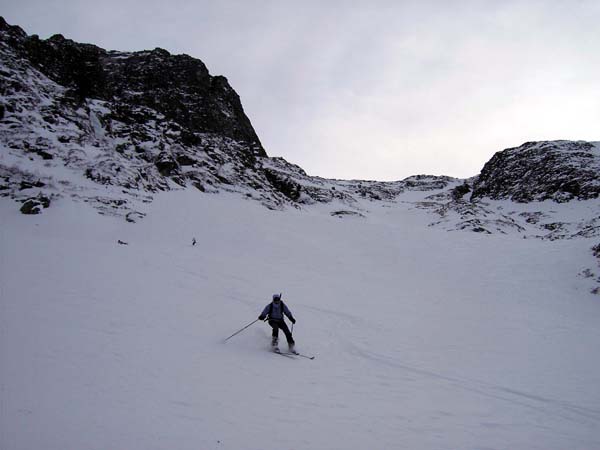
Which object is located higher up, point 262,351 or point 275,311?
point 275,311

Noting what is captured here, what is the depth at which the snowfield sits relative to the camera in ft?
17.7

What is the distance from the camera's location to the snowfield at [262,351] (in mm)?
5402

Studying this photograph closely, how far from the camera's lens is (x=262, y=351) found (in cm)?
945

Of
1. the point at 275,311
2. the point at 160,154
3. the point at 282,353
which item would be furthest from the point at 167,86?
the point at 282,353

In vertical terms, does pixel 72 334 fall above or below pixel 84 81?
below

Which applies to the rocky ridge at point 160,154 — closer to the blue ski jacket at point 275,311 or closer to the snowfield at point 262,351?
the snowfield at point 262,351

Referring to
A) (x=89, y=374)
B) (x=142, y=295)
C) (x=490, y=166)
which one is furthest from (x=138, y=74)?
(x=490, y=166)

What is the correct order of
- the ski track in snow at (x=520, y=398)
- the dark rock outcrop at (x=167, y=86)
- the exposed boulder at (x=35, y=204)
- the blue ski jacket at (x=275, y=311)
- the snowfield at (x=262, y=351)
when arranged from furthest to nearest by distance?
1. the dark rock outcrop at (x=167, y=86)
2. the exposed boulder at (x=35, y=204)
3. the blue ski jacket at (x=275, y=311)
4. the ski track in snow at (x=520, y=398)
5. the snowfield at (x=262, y=351)

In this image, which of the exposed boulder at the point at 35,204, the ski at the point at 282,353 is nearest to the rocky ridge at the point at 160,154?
the exposed boulder at the point at 35,204

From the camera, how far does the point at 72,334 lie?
7.45 m

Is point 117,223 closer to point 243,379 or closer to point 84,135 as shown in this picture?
point 84,135

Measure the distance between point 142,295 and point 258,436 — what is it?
731 centimetres

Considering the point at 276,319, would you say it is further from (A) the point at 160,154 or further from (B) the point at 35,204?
(A) the point at 160,154

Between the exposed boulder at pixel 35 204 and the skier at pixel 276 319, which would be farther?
the exposed boulder at pixel 35 204
